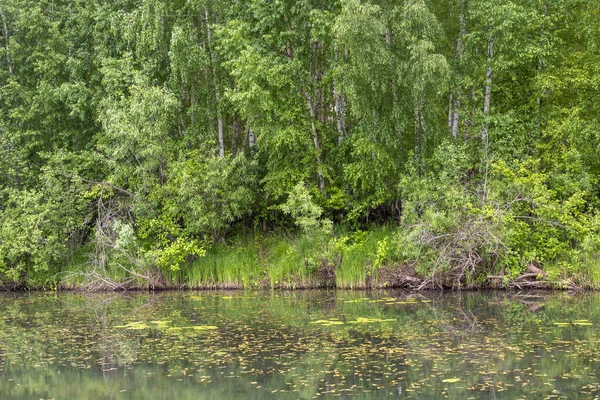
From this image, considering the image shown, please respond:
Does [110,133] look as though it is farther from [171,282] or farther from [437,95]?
[437,95]

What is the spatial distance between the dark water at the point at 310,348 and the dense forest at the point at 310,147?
2.44m

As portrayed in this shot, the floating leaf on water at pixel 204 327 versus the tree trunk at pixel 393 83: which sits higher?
the tree trunk at pixel 393 83

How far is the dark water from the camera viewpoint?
1065cm

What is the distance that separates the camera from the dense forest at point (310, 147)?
849 inches

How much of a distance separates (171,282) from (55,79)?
934 centimetres

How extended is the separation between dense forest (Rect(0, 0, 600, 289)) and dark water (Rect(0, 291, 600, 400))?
7.99ft

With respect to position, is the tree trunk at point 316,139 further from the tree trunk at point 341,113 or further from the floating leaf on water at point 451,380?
the floating leaf on water at point 451,380

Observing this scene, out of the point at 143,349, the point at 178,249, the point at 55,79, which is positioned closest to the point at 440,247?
the point at 178,249

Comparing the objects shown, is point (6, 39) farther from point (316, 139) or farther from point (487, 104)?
point (487, 104)

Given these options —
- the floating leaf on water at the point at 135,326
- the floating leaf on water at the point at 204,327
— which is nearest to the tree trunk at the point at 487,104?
the floating leaf on water at the point at 204,327

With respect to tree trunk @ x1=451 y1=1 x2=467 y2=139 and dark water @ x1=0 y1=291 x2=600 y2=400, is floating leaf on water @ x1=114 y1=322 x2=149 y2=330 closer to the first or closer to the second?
dark water @ x1=0 y1=291 x2=600 y2=400

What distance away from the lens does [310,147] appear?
2453cm

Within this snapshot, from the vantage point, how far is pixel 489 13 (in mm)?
23125

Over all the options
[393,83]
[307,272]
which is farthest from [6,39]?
[393,83]
